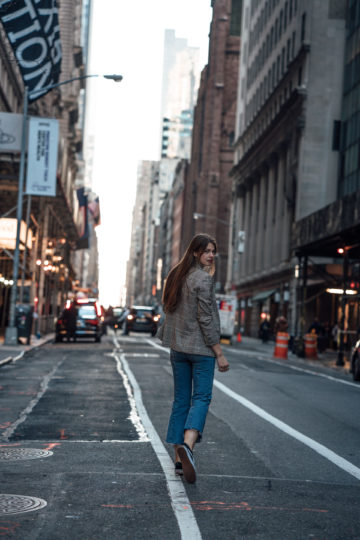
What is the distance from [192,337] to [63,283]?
66.6 metres

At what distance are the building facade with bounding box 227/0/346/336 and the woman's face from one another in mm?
31973

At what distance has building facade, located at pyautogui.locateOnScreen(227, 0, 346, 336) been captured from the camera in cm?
5631

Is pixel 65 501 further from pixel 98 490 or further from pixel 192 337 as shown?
pixel 192 337

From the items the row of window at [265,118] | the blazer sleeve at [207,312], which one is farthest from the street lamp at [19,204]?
the row of window at [265,118]

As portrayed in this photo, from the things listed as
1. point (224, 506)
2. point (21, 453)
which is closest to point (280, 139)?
point (21, 453)

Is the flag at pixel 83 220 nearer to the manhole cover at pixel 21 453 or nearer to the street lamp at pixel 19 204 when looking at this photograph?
the street lamp at pixel 19 204

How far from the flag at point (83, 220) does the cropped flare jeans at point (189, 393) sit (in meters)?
54.5

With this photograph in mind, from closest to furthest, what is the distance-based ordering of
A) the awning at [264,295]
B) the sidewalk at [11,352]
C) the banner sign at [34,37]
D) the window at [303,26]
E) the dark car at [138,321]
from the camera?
the sidewalk at [11,352] < the banner sign at [34,37] < the dark car at [138,321] < the window at [303,26] < the awning at [264,295]

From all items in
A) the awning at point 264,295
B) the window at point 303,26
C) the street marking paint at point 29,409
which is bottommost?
the street marking paint at point 29,409

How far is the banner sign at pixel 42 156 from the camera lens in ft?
105

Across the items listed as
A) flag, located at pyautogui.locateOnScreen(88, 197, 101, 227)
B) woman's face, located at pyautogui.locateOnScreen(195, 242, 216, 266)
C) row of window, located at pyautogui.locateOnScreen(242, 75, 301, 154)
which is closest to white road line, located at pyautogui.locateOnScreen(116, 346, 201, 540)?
woman's face, located at pyautogui.locateOnScreen(195, 242, 216, 266)

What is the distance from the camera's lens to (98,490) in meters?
6.51

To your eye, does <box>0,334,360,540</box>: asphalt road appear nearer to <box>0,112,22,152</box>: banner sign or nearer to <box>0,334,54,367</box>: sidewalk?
<box>0,334,54,367</box>: sidewalk

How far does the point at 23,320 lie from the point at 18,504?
26663 mm
